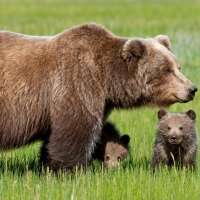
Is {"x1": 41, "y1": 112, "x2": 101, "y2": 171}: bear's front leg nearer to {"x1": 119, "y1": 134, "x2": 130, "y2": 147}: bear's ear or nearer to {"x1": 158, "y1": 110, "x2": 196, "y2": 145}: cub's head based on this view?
{"x1": 158, "y1": 110, "x2": 196, "y2": 145}: cub's head

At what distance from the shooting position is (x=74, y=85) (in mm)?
6348

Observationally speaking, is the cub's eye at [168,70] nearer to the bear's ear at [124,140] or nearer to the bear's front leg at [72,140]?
the bear's front leg at [72,140]

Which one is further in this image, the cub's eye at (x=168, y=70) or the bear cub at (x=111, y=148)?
the bear cub at (x=111, y=148)

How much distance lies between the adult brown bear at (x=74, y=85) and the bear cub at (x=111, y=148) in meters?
0.63

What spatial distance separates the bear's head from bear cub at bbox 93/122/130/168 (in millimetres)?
720

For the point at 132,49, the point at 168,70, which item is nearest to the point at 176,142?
the point at 168,70

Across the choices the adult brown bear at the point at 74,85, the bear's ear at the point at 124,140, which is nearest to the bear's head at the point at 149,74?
the adult brown bear at the point at 74,85

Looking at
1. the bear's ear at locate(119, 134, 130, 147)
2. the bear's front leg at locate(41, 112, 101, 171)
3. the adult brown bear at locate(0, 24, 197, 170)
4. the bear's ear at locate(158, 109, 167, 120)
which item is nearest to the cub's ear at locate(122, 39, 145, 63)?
the adult brown bear at locate(0, 24, 197, 170)

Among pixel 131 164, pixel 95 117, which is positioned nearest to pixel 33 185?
pixel 95 117

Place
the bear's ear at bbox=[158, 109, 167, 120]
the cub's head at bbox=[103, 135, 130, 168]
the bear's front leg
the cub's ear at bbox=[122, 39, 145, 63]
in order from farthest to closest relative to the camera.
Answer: the cub's head at bbox=[103, 135, 130, 168] → the bear's ear at bbox=[158, 109, 167, 120] → the cub's ear at bbox=[122, 39, 145, 63] → the bear's front leg

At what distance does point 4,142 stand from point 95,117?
2.97ft

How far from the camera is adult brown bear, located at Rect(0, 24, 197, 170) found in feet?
→ 20.8

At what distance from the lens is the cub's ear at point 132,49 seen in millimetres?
6523

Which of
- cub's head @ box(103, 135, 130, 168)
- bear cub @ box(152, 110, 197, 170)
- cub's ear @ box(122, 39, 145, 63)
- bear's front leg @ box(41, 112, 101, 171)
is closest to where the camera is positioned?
bear's front leg @ box(41, 112, 101, 171)
